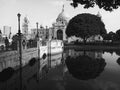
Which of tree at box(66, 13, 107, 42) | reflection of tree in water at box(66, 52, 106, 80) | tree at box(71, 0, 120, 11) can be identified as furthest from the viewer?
tree at box(66, 13, 107, 42)

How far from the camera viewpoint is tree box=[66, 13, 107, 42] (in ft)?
212

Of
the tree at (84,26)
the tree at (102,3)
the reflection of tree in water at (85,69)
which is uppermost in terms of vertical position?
the tree at (84,26)

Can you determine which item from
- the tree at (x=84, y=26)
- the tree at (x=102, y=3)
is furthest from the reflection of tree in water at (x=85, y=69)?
the tree at (x=84, y=26)

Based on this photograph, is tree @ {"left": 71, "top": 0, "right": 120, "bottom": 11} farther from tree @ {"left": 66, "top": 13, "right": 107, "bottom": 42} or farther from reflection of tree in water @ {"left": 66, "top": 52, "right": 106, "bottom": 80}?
tree @ {"left": 66, "top": 13, "right": 107, "bottom": 42}

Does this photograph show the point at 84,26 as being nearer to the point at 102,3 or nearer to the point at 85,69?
the point at 85,69

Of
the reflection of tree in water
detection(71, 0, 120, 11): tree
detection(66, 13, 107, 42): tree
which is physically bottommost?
the reflection of tree in water

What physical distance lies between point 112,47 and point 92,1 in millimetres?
55932

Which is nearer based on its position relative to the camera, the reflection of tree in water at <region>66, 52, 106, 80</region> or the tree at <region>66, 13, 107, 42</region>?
the reflection of tree in water at <region>66, 52, 106, 80</region>

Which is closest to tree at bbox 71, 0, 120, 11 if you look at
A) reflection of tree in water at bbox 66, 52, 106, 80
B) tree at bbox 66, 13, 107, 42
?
reflection of tree in water at bbox 66, 52, 106, 80

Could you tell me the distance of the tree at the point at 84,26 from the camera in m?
64.8

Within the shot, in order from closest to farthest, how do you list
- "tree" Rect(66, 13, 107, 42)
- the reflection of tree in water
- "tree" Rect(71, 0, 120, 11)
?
1. "tree" Rect(71, 0, 120, 11)
2. the reflection of tree in water
3. "tree" Rect(66, 13, 107, 42)

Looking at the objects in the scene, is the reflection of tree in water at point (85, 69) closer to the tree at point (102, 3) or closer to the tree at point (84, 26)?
the tree at point (102, 3)

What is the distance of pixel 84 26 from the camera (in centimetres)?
6494

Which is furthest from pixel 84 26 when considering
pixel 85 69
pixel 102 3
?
pixel 102 3
